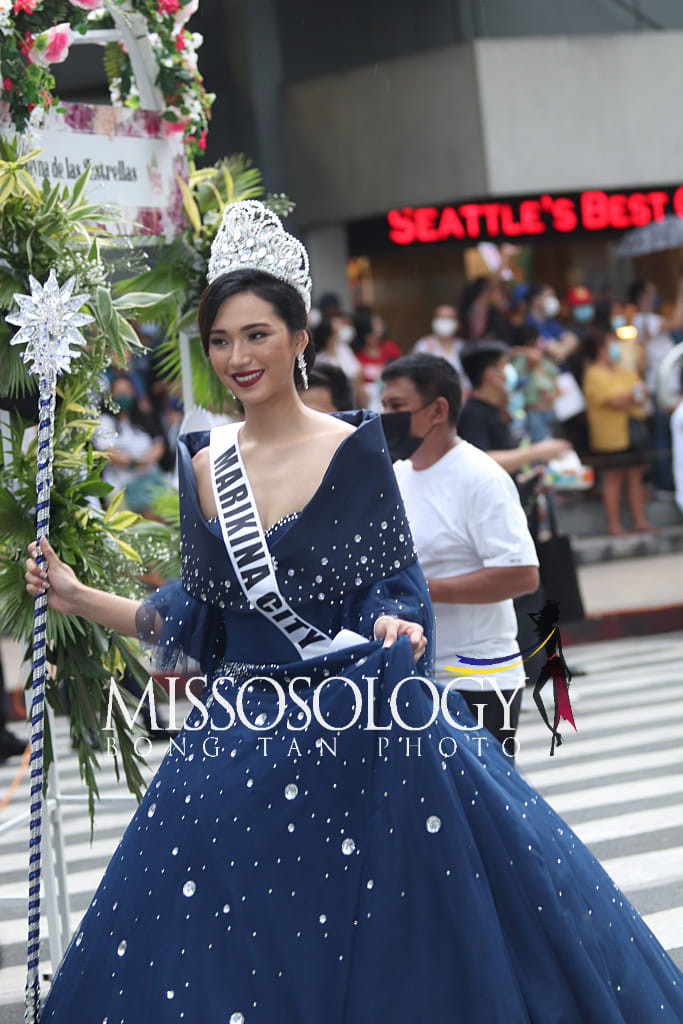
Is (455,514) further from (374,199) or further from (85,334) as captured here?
(374,199)

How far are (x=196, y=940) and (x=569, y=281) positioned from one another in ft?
60.7

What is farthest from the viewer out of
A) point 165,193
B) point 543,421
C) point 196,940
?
point 543,421

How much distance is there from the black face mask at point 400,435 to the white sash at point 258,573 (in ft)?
A: 4.84

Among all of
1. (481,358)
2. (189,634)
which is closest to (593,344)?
(481,358)

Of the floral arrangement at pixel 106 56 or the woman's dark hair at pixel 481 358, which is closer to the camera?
the floral arrangement at pixel 106 56

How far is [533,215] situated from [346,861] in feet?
50.0

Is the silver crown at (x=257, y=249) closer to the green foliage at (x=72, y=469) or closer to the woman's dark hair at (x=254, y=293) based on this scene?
the woman's dark hair at (x=254, y=293)

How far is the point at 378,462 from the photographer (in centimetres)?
325

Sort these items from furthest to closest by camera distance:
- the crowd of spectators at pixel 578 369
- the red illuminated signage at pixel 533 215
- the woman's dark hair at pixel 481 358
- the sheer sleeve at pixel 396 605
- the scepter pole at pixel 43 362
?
the red illuminated signage at pixel 533 215 < the crowd of spectators at pixel 578 369 < the woman's dark hair at pixel 481 358 < the scepter pole at pixel 43 362 < the sheer sleeve at pixel 396 605

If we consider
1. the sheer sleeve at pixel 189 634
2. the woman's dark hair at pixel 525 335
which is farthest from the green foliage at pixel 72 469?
the woman's dark hair at pixel 525 335

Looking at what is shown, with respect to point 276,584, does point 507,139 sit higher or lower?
higher

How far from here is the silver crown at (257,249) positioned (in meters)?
3.36

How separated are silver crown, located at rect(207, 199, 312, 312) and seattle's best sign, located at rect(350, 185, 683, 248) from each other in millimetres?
13500

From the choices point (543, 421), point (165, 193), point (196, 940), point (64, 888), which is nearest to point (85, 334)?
point (165, 193)
